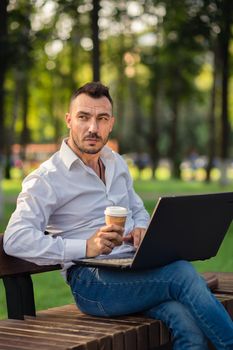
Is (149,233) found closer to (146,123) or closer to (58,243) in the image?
(58,243)

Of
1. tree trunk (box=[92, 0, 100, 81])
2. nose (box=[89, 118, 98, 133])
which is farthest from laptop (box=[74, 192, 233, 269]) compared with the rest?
tree trunk (box=[92, 0, 100, 81])

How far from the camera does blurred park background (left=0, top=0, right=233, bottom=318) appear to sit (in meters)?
20.2

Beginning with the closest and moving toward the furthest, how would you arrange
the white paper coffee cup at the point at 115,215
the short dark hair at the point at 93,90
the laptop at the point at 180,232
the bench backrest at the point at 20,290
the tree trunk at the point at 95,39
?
the white paper coffee cup at the point at 115,215
the laptop at the point at 180,232
the bench backrest at the point at 20,290
the short dark hair at the point at 93,90
the tree trunk at the point at 95,39

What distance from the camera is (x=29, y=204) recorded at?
439 centimetres

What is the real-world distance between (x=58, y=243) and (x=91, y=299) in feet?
1.11

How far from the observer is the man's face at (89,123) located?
4.68 metres

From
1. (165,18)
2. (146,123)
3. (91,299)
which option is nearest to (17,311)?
(91,299)

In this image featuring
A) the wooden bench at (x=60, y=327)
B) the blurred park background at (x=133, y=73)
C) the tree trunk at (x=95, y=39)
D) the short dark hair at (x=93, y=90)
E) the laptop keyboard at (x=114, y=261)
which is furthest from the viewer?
the blurred park background at (x=133, y=73)

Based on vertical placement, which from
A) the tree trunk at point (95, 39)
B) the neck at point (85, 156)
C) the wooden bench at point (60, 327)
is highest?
the tree trunk at point (95, 39)

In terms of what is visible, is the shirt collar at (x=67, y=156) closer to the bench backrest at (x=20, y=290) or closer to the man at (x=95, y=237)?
the man at (x=95, y=237)

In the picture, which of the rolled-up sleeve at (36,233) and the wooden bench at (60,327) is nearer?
the wooden bench at (60,327)

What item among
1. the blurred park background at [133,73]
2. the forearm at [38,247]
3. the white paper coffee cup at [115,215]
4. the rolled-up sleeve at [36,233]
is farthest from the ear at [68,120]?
the blurred park background at [133,73]

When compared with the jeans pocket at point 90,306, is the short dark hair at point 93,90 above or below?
above

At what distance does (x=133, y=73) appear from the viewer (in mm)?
48219
